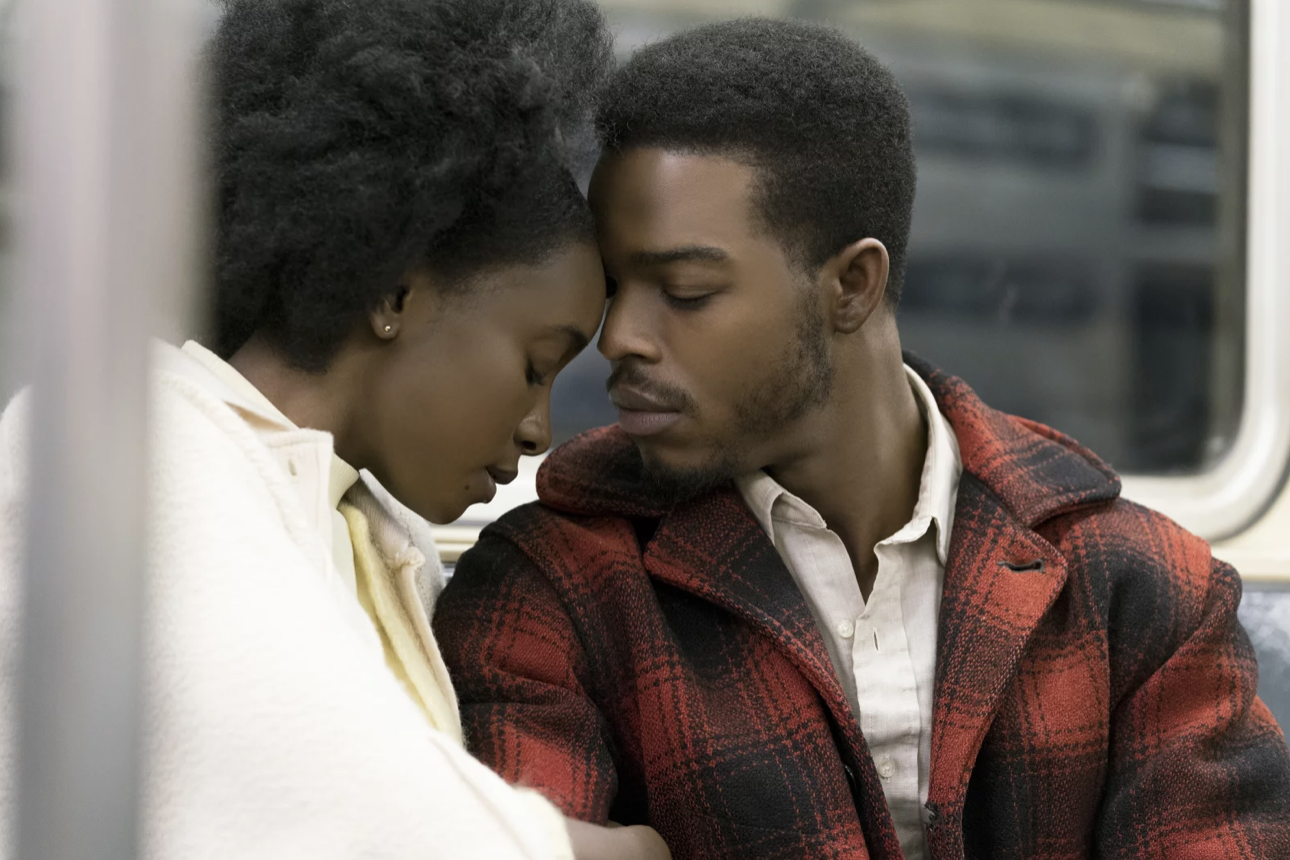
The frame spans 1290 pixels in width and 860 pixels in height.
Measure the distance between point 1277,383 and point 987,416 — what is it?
0.95m

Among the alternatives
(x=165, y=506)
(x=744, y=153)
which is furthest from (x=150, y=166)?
(x=744, y=153)

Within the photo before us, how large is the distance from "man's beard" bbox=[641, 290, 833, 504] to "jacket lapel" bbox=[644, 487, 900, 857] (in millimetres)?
38

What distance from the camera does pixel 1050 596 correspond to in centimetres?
146

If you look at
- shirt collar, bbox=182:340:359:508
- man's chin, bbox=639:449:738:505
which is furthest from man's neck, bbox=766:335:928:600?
shirt collar, bbox=182:340:359:508

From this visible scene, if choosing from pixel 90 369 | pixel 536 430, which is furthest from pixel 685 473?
pixel 90 369

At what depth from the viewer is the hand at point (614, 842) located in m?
1.17

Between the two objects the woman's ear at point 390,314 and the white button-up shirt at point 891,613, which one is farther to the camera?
the white button-up shirt at point 891,613

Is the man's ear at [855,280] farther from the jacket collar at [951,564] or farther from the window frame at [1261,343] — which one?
the window frame at [1261,343]

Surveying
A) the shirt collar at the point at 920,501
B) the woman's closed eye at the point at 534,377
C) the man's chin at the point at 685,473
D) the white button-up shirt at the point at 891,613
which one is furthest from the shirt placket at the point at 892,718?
the woman's closed eye at the point at 534,377

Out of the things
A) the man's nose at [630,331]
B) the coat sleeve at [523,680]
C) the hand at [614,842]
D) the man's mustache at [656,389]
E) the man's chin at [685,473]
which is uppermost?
the man's nose at [630,331]

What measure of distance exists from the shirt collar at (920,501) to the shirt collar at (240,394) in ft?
1.67

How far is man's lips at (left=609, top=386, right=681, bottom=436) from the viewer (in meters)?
1.43

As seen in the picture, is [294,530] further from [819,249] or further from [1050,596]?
[1050,596]

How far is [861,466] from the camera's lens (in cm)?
159
